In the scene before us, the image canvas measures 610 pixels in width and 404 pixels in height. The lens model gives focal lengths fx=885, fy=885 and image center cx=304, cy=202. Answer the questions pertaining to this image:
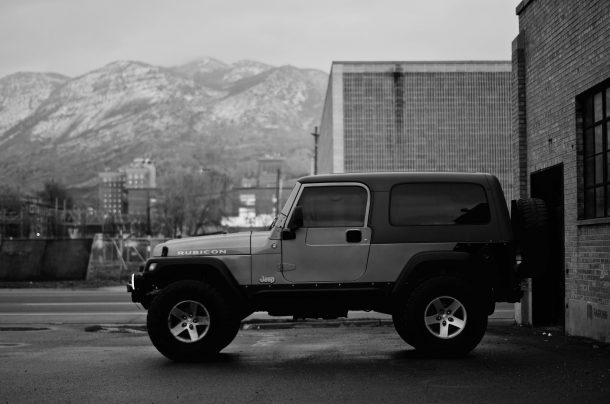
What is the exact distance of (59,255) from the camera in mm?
33312

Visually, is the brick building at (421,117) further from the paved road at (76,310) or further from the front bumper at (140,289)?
the front bumper at (140,289)

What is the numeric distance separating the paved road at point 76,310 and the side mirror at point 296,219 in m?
6.54

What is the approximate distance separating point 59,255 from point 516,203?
84.1 ft

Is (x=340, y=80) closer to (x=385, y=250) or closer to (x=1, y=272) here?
(x=1, y=272)

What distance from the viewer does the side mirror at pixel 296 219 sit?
989cm

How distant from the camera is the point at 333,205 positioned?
1011 centimetres

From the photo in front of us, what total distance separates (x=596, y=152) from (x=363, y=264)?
404 cm

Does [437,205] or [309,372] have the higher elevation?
[437,205]

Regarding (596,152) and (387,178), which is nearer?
(387,178)

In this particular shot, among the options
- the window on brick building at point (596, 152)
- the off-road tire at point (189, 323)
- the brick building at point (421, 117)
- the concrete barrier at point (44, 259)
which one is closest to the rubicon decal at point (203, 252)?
the off-road tire at point (189, 323)

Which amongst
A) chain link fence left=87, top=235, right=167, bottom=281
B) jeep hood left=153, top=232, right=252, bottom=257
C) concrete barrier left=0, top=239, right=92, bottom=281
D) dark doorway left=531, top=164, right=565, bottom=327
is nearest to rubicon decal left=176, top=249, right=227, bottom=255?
jeep hood left=153, top=232, right=252, bottom=257

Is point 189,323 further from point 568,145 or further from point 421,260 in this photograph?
point 568,145

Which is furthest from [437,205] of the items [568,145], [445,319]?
[568,145]

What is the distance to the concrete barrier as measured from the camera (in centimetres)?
3281
